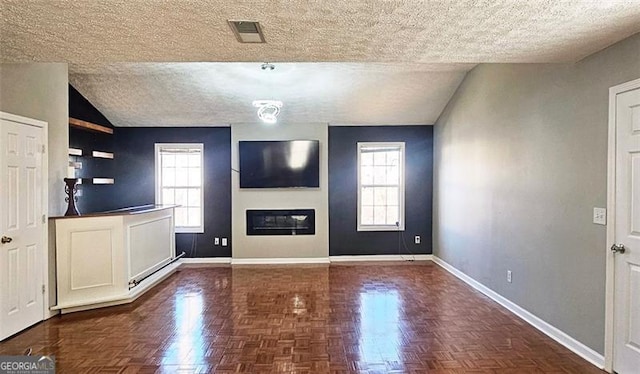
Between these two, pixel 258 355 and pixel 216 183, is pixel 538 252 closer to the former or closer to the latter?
pixel 258 355

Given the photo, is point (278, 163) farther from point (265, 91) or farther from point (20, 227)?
point (20, 227)

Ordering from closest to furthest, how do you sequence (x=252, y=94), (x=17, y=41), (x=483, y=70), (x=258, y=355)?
(x=17, y=41)
(x=258, y=355)
(x=483, y=70)
(x=252, y=94)

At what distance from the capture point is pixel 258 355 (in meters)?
3.13

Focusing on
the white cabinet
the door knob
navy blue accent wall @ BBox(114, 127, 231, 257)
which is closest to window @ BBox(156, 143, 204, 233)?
navy blue accent wall @ BBox(114, 127, 231, 257)

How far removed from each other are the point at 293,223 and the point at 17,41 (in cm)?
471

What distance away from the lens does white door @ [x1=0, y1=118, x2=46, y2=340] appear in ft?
11.3

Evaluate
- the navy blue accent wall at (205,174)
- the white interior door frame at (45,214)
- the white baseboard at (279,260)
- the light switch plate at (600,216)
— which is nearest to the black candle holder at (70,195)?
the white interior door frame at (45,214)

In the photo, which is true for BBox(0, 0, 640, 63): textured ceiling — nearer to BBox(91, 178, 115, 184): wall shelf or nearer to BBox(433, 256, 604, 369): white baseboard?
BBox(433, 256, 604, 369): white baseboard

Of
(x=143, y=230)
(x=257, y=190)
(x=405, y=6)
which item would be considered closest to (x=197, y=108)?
(x=257, y=190)

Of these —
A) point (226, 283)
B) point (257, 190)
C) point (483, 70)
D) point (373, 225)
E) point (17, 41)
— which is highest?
point (483, 70)

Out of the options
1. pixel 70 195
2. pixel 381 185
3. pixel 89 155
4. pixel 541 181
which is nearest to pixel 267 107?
pixel 381 185

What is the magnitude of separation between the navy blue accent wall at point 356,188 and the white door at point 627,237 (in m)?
4.26

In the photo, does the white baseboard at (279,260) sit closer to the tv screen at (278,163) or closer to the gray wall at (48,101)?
the tv screen at (278,163)

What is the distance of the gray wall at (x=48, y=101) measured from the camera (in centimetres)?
357
